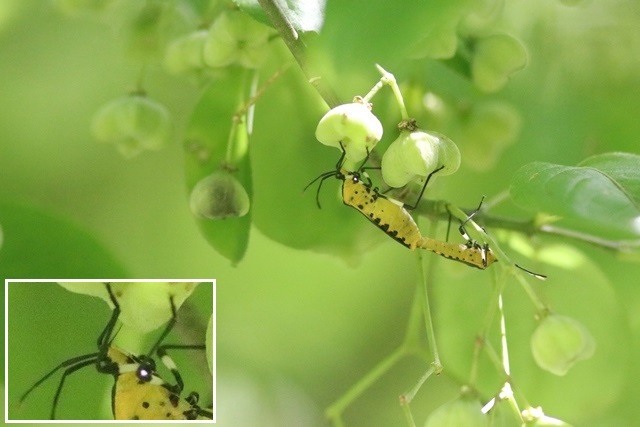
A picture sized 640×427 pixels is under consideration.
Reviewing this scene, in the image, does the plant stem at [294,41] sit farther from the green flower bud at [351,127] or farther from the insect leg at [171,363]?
the insect leg at [171,363]

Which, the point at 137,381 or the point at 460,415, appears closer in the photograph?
the point at 460,415

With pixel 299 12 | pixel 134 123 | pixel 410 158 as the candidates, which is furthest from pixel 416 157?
pixel 134 123

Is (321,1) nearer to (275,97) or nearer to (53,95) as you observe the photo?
(275,97)

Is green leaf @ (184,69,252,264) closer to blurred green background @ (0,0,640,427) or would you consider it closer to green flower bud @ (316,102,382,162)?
blurred green background @ (0,0,640,427)

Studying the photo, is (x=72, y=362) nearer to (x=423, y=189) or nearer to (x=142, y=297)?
(x=142, y=297)

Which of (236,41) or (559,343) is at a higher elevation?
Answer: (236,41)

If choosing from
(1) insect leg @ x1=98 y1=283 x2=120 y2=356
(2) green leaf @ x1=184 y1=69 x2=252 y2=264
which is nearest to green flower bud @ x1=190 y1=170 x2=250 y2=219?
(2) green leaf @ x1=184 y1=69 x2=252 y2=264

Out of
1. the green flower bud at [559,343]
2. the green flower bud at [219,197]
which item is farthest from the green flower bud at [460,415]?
the green flower bud at [219,197]
